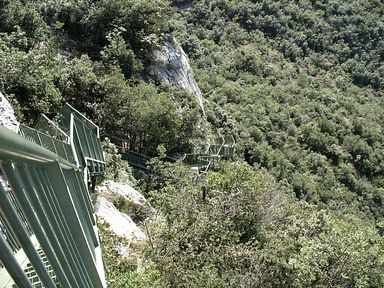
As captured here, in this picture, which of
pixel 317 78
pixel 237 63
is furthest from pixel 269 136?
pixel 317 78

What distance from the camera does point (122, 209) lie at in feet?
52.7

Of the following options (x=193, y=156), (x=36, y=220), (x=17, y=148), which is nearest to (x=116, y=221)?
(x=36, y=220)

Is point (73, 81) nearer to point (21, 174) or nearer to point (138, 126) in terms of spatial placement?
point (138, 126)

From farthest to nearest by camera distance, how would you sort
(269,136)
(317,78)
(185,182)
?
1. (317,78)
2. (269,136)
3. (185,182)

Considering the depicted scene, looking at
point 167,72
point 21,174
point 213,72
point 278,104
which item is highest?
point 21,174

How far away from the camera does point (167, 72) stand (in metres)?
35.8

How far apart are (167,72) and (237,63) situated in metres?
38.5

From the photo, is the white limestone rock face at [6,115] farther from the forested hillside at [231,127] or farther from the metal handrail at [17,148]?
the metal handrail at [17,148]

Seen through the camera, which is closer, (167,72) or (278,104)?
(167,72)

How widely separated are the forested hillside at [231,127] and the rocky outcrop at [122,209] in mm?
731

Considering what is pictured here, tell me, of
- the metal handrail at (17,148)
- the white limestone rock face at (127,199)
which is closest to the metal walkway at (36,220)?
the metal handrail at (17,148)

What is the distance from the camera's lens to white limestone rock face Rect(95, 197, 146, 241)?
1323 cm

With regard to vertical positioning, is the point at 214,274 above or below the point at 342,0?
above

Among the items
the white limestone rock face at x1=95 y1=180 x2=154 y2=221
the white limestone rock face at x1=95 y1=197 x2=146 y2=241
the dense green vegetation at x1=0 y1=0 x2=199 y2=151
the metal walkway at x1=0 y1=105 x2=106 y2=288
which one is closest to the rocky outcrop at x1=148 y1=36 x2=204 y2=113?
the dense green vegetation at x1=0 y1=0 x2=199 y2=151
